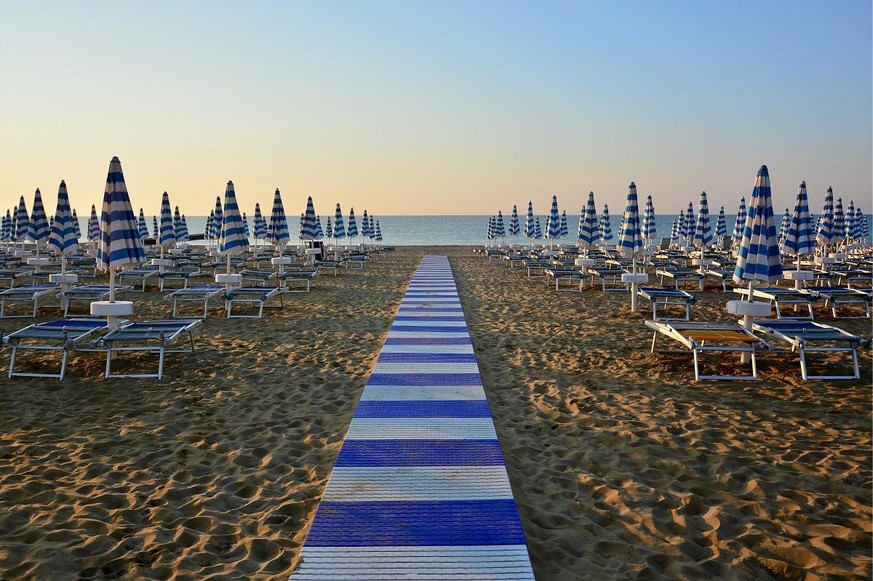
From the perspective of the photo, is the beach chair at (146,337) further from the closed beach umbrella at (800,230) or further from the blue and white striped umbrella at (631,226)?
the closed beach umbrella at (800,230)

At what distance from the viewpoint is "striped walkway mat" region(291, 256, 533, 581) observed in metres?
2.79

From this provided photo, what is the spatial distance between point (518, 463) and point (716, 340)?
3498 mm

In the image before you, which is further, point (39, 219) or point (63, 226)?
point (39, 219)

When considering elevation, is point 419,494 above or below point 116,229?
below

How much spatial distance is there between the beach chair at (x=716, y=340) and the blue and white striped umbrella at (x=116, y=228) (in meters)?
6.72

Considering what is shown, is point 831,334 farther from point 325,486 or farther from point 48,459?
point 48,459

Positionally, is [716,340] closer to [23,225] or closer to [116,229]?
[116,229]

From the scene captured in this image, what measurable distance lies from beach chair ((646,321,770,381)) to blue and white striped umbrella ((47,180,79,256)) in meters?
11.4

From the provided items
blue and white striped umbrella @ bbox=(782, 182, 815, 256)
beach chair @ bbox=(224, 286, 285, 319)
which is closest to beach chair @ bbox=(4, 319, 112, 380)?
beach chair @ bbox=(224, 286, 285, 319)

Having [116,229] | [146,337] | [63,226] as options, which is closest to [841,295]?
[146,337]

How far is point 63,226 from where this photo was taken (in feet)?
38.3

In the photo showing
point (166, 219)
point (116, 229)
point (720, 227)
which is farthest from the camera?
point (720, 227)

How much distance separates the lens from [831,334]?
6.36m

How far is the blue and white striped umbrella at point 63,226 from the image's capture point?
38.2 ft
